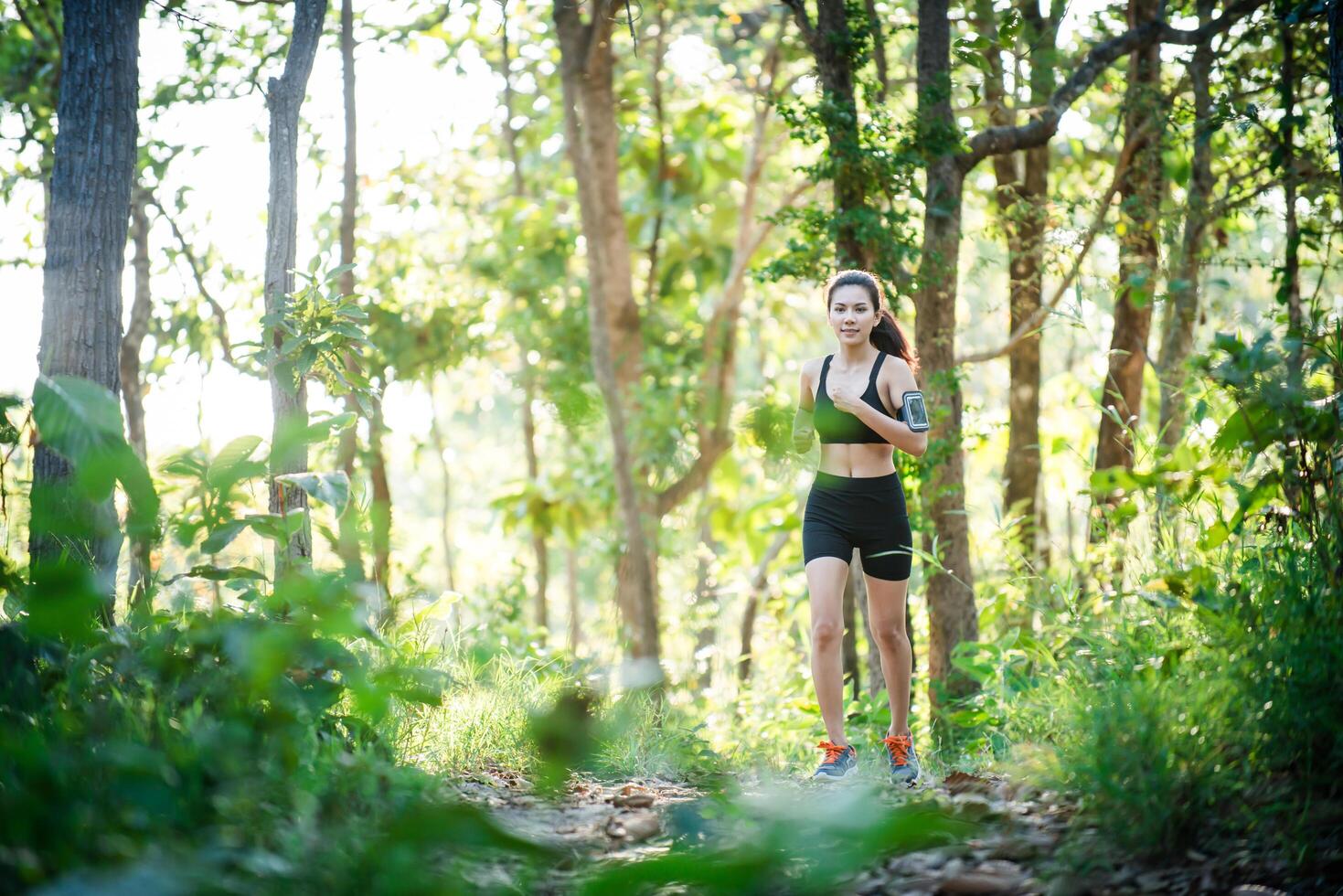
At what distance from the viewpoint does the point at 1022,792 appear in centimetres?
359

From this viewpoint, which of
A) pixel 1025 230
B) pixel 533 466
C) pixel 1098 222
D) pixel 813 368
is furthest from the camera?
pixel 533 466

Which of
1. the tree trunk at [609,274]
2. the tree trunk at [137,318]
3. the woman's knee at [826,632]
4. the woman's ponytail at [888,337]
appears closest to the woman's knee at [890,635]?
the woman's knee at [826,632]

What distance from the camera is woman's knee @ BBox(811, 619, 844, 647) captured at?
14.5 ft

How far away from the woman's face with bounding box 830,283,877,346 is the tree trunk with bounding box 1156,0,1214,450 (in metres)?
2.98

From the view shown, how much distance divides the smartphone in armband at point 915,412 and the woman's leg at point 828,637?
0.61 m

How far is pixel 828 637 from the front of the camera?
4.45 meters

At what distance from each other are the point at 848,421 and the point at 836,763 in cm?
135

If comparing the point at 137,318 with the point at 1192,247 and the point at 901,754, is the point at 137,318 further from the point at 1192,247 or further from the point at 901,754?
the point at 1192,247

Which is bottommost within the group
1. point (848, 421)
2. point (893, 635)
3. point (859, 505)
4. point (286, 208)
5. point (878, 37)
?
point (893, 635)

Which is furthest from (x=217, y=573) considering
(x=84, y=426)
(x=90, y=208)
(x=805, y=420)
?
(x=805, y=420)

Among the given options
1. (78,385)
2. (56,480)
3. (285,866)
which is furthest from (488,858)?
(56,480)

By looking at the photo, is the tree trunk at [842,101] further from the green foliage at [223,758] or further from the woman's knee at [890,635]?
the green foliage at [223,758]

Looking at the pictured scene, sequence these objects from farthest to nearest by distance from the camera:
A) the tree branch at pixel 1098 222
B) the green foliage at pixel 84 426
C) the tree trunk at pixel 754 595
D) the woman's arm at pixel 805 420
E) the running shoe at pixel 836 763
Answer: the tree trunk at pixel 754 595 → the tree branch at pixel 1098 222 → the woman's arm at pixel 805 420 → the running shoe at pixel 836 763 → the green foliage at pixel 84 426

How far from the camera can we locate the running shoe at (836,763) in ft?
14.2
